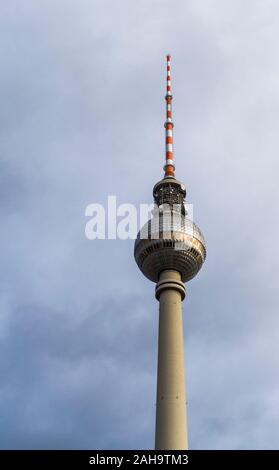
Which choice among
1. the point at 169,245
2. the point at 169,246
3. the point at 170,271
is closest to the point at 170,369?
the point at 170,271

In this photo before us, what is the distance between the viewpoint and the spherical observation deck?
79.8 meters

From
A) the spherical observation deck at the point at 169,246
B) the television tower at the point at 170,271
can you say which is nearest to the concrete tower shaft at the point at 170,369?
the television tower at the point at 170,271

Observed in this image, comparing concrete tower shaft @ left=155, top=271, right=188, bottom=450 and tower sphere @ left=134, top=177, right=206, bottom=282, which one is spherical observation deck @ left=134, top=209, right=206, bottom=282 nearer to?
tower sphere @ left=134, top=177, right=206, bottom=282

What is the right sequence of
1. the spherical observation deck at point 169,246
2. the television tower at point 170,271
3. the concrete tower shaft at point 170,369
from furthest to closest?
the spherical observation deck at point 169,246
the television tower at point 170,271
the concrete tower shaft at point 170,369

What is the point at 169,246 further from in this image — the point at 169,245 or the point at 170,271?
the point at 170,271

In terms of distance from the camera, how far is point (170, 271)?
262 ft

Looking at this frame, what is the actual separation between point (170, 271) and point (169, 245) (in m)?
3.60

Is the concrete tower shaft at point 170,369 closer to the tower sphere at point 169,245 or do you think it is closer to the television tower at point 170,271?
the television tower at point 170,271

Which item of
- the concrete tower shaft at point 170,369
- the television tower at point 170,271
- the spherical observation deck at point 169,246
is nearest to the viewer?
the concrete tower shaft at point 170,369

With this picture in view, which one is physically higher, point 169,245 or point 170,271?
point 169,245

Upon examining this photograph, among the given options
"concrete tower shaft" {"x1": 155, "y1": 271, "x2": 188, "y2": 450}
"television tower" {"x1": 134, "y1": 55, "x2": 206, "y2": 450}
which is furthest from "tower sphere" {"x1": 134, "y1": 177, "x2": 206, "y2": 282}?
"concrete tower shaft" {"x1": 155, "y1": 271, "x2": 188, "y2": 450}

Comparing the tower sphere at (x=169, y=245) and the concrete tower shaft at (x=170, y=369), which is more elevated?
the tower sphere at (x=169, y=245)

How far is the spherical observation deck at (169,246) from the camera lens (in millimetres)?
79750
